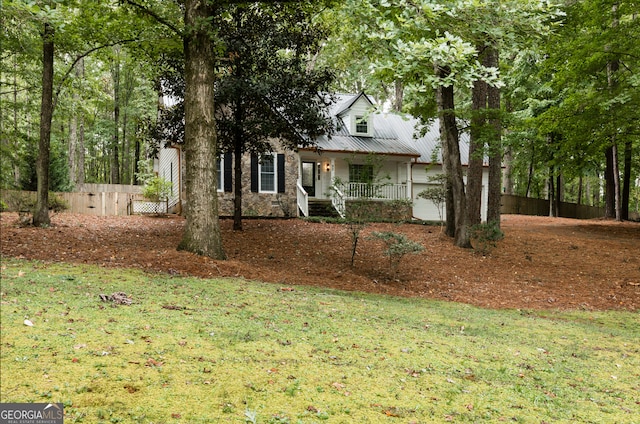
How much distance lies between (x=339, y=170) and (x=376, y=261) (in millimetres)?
11361

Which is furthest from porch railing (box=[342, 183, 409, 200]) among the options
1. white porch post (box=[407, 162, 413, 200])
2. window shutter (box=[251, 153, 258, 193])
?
window shutter (box=[251, 153, 258, 193])

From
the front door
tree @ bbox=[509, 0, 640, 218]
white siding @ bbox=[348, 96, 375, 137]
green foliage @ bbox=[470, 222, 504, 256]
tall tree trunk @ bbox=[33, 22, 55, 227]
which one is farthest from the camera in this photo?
the front door

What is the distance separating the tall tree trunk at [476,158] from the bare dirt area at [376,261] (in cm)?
126

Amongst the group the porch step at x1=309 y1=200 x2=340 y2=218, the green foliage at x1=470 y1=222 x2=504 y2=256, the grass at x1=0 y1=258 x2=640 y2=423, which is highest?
the porch step at x1=309 y1=200 x2=340 y2=218

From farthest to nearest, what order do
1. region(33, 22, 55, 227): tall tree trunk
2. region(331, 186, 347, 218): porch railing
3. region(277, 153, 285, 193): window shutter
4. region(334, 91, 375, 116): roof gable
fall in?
region(334, 91, 375, 116): roof gable, region(331, 186, 347, 218): porch railing, region(277, 153, 285, 193): window shutter, region(33, 22, 55, 227): tall tree trunk

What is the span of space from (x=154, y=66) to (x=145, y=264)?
6961mm

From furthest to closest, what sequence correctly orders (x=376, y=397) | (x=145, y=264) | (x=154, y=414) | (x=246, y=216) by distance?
(x=246, y=216)
(x=145, y=264)
(x=376, y=397)
(x=154, y=414)

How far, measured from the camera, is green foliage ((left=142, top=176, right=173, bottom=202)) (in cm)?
1873

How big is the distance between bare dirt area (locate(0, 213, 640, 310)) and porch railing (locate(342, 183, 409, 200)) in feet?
18.5

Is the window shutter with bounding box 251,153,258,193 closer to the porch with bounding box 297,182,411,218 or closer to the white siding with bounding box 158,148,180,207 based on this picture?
the porch with bounding box 297,182,411,218

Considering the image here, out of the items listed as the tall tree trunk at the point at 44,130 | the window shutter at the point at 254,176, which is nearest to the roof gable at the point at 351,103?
the window shutter at the point at 254,176

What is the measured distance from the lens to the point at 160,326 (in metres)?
4.23

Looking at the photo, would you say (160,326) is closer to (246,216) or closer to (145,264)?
(145,264)

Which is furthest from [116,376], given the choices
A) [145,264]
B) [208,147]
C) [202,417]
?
[208,147]
